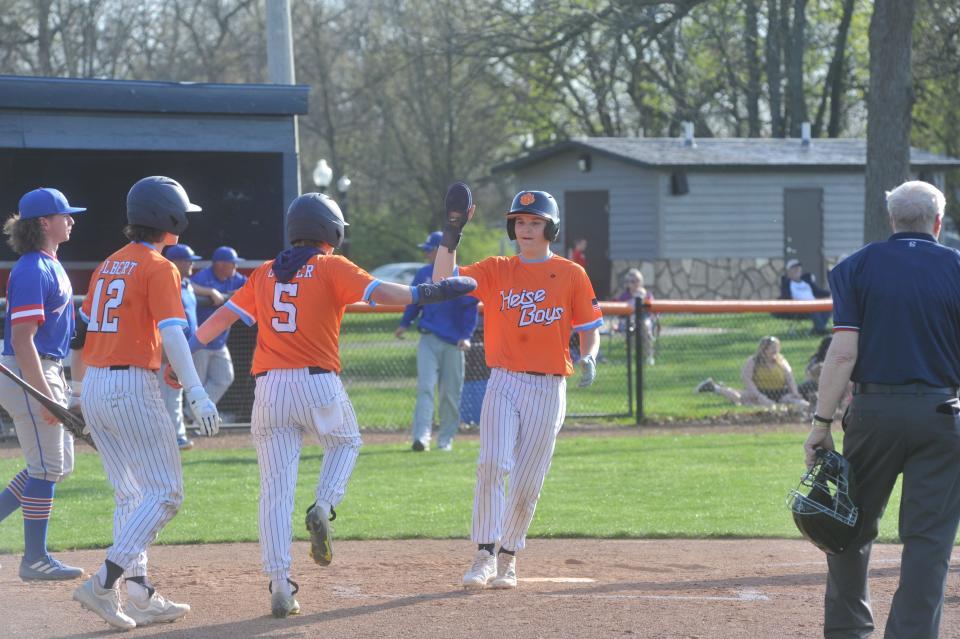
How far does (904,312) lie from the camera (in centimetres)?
487

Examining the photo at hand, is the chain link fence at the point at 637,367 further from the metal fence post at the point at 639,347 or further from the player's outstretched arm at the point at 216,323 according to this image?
the player's outstretched arm at the point at 216,323

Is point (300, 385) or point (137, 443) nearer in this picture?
point (137, 443)

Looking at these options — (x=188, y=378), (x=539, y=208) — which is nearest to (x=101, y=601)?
(x=188, y=378)

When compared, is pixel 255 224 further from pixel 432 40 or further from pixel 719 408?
pixel 432 40

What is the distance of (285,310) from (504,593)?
1.73 meters

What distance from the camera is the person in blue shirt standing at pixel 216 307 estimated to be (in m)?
12.3

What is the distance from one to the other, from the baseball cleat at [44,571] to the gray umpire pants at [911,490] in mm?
3896

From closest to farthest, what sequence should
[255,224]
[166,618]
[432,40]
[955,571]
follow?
[166,618], [955,571], [255,224], [432,40]

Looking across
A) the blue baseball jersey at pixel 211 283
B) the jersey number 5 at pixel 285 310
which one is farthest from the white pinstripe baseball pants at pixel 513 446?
the blue baseball jersey at pixel 211 283

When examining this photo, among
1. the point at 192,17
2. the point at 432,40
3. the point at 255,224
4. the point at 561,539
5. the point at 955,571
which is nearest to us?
the point at 955,571

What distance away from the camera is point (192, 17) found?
35.5 m

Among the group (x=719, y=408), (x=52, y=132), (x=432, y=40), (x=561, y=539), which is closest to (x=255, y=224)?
(x=52, y=132)

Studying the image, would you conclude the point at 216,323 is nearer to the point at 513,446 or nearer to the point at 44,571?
the point at 513,446

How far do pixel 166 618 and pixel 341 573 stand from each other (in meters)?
1.32
